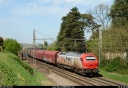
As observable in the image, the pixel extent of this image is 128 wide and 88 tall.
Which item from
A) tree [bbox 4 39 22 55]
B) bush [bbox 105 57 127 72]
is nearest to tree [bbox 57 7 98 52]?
tree [bbox 4 39 22 55]

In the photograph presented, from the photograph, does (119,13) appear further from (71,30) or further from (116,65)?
(71,30)

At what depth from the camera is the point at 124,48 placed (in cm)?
4262

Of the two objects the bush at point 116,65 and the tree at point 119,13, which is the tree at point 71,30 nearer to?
the tree at point 119,13

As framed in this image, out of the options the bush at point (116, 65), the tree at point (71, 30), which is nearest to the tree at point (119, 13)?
the bush at point (116, 65)

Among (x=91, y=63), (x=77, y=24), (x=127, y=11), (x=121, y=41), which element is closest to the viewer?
(x=91, y=63)

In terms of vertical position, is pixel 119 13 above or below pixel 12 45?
above

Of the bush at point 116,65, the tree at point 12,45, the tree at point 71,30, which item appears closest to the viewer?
the bush at point 116,65

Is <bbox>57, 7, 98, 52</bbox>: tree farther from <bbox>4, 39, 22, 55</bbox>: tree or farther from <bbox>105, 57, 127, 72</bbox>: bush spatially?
<bbox>105, 57, 127, 72</bbox>: bush

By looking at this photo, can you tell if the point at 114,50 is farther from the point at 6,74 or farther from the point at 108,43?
the point at 6,74

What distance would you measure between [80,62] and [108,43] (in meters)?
10.9

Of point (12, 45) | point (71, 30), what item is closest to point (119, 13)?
point (71, 30)

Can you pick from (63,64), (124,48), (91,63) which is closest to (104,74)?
(91,63)

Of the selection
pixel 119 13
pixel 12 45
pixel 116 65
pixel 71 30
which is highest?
pixel 119 13

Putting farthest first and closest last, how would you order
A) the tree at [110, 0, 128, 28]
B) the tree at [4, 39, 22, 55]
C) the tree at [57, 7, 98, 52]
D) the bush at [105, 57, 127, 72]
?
the tree at [57, 7, 98, 52]
the tree at [4, 39, 22, 55]
the tree at [110, 0, 128, 28]
the bush at [105, 57, 127, 72]
